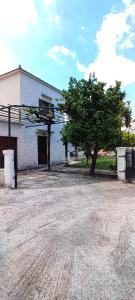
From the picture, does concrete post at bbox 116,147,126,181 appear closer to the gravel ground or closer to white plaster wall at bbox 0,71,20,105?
the gravel ground

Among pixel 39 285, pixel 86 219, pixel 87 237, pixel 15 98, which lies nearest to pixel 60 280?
pixel 39 285

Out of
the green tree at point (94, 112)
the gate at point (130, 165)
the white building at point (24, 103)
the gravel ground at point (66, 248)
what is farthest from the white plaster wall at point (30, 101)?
the gravel ground at point (66, 248)

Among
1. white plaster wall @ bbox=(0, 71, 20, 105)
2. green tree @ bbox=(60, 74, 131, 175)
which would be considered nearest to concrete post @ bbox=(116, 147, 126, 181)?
green tree @ bbox=(60, 74, 131, 175)

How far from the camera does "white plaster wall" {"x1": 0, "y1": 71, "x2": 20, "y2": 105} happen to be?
52.0 feet

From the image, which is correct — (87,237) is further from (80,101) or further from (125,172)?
(80,101)

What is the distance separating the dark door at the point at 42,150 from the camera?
708 inches

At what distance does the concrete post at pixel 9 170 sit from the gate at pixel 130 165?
207 inches

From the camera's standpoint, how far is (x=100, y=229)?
484 centimetres

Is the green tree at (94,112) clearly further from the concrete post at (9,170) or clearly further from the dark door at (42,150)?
the dark door at (42,150)

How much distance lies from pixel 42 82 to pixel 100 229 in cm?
1471

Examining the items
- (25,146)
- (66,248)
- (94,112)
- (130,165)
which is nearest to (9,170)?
(94,112)

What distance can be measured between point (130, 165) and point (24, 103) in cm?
827

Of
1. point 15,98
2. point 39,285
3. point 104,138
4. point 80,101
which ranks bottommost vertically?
point 39,285

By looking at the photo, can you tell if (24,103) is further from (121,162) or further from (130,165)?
(130,165)
